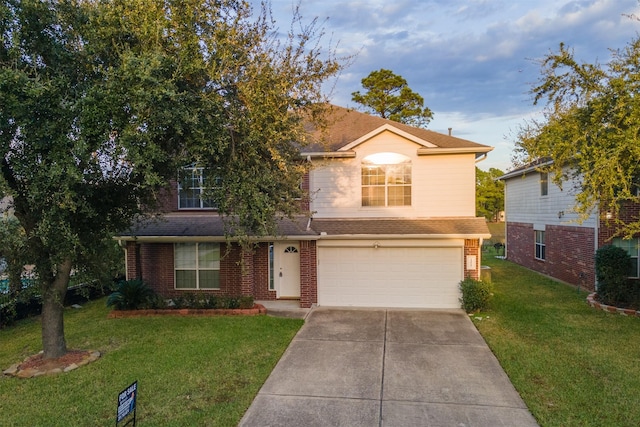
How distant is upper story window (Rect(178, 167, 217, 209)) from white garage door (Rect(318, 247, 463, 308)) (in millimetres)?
4929

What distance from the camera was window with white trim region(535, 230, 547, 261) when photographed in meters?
20.3

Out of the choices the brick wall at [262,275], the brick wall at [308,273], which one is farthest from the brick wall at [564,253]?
the brick wall at [262,275]

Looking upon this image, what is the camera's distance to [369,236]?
13.3m

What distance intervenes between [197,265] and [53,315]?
608 centimetres

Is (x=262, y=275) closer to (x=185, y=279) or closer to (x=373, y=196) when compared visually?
(x=185, y=279)

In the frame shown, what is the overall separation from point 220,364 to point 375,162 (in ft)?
27.3

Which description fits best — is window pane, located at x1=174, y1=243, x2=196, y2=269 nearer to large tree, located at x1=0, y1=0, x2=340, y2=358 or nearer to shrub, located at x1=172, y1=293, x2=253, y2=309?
shrub, located at x1=172, y1=293, x2=253, y2=309

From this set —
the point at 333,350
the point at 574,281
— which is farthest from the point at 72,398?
the point at 574,281

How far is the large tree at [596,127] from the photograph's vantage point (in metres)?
8.65

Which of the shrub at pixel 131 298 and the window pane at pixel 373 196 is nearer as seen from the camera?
the shrub at pixel 131 298

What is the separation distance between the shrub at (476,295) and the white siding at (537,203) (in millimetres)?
5087

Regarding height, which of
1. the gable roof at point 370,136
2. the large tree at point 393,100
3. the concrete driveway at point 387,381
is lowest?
the concrete driveway at point 387,381

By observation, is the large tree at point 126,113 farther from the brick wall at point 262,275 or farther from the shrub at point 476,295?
the shrub at point 476,295

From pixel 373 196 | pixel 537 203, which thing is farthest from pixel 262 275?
pixel 537 203
